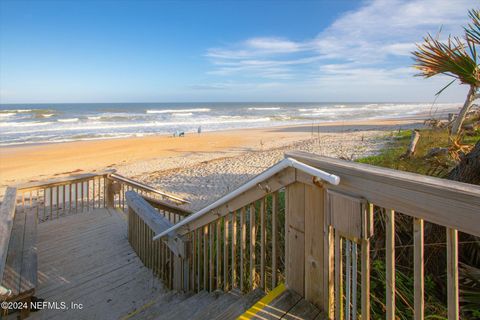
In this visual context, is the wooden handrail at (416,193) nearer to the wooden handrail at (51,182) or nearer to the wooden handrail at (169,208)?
the wooden handrail at (169,208)

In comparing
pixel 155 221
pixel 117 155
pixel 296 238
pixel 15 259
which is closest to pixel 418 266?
pixel 296 238

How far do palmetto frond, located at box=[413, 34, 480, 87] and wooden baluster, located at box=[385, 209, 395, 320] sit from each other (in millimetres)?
1920

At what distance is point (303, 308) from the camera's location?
1.66 metres

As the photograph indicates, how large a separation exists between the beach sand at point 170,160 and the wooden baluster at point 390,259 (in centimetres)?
531

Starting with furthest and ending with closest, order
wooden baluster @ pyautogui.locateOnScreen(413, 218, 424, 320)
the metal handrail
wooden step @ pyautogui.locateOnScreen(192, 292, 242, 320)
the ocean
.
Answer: the ocean < wooden step @ pyautogui.locateOnScreen(192, 292, 242, 320) < the metal handrail < wooden baluster @ pyautogui.locateOnScreen(413, 218, 424, 320)

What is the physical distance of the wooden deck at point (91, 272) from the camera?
3.15 metres

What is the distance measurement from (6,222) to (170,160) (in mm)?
9617

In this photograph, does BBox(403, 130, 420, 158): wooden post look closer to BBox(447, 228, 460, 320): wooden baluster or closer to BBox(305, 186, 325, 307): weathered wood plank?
BBox(305, 186, 325, 307): weathered wood plank

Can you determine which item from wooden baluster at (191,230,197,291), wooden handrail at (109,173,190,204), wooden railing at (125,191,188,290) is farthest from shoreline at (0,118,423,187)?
wooden baluster at (191,230,197,291)

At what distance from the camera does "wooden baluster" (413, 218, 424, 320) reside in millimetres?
1195

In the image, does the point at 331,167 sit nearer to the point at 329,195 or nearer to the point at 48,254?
the point at 329,195

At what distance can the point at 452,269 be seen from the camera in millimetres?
1101

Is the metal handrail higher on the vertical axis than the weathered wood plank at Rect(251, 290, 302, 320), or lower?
higher

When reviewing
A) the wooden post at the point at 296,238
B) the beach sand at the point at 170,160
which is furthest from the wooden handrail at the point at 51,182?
the wooden post at the point at 296,238
